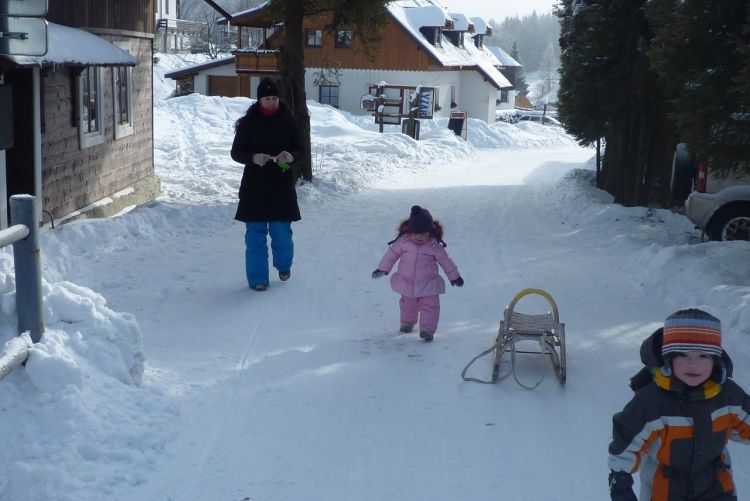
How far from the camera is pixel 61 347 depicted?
5215 mm

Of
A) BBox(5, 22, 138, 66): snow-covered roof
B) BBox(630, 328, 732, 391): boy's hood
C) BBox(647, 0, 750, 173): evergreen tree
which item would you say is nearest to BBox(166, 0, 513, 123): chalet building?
BBox(5, 22, 138, 66): snow-covered roof

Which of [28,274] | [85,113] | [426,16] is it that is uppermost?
[426,16]

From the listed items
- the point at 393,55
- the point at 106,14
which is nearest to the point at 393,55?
the point at 393,55

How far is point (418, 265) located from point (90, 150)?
765 cm

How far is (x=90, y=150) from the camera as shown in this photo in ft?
43.7

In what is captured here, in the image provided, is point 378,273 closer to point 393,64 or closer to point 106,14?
point 106,14

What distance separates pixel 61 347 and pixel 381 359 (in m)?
2.50

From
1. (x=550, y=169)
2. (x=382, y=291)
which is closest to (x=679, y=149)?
(x=382, y=291)

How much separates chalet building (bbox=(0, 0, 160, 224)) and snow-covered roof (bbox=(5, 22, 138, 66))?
18 mm

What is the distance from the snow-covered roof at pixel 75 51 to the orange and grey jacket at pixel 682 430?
24.2 ft

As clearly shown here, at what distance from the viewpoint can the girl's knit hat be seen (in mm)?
7246

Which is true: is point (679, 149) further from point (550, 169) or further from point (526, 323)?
point (550, 169)

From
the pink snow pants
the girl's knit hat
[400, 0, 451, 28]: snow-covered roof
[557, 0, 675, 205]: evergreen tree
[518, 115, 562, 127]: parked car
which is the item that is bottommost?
the pink snow pants

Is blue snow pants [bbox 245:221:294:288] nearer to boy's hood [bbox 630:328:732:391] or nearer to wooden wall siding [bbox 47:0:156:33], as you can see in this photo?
wooden wall siding [bbox 47:0:156:33]
